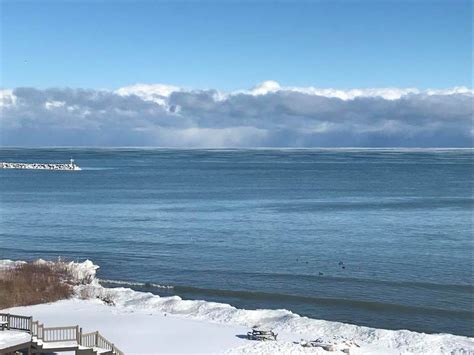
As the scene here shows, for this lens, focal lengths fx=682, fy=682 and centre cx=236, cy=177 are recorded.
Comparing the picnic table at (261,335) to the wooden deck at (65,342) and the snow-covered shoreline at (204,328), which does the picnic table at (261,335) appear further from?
the wooden deck at (65,342)

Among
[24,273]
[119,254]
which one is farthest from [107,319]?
[119,254]

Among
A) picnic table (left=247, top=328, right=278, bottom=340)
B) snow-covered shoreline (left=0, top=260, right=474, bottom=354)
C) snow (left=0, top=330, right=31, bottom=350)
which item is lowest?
snow-covered shoreline (left=0, top=260, right=474, bottom=354)

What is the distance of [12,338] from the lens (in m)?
25.4

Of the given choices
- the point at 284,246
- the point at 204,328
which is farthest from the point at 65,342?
the point at 284,246

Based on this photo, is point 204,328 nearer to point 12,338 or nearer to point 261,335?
point 261,335

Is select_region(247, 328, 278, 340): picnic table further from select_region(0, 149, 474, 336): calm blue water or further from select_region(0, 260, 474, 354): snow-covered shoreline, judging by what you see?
select_region(0, 149, 474, 336): calm blue water

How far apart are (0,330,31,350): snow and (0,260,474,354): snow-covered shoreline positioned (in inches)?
142

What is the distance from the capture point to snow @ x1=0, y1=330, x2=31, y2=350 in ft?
81.4

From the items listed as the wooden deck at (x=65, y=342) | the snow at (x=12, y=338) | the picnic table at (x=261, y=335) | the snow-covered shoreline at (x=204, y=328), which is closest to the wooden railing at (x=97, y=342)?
the wooden deck at (x=65, y=342)

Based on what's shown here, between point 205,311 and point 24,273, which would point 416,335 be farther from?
point 24,273

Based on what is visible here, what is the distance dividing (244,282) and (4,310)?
47.9 ft

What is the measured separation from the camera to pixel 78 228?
2532 inches

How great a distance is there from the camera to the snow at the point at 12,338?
81.4 feet

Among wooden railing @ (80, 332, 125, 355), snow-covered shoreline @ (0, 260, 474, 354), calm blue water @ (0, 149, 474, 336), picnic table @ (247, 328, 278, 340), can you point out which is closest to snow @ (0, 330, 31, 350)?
wooden railing @ (80, 332, 125, 355)
